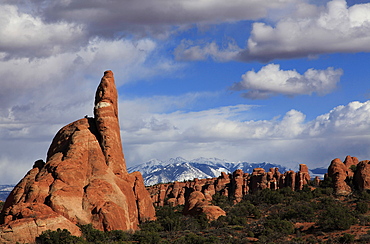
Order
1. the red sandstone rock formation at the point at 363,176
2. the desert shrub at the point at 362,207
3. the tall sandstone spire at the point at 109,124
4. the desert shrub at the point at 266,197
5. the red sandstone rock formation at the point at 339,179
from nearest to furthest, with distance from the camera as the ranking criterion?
the tall sandstone spire at the point at 109,124 < the desert shrub at the point at 362,207 < the red sandstone rock formation at the point at 363,176 < the red sandstone rock formation at the point at 339,179 < the desert shrub at the point at 266,197

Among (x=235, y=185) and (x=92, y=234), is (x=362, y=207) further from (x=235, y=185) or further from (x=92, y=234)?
(x=235, y=185)

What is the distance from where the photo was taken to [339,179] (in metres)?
117

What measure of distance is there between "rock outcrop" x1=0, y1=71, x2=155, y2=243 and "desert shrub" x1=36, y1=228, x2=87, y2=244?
101cm

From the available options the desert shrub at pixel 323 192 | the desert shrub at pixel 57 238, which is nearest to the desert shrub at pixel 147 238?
the desert shrub at pixel 57 238

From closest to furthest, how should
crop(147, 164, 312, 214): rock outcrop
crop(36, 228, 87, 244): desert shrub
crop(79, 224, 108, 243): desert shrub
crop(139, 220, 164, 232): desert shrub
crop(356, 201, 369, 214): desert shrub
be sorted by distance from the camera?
crop(36, 228, 87, 244): desert shrub → crop(79, 224, 108, 243): desert shrub → crop(139, 220, 164, 232): desert shrub → crop(356, 201, 369, 214): desert shrub → crop(147, 164, 312, 214): rock outcrop

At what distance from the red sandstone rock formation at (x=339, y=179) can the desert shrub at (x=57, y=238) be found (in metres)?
68.8

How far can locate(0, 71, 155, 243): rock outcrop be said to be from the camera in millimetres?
67312

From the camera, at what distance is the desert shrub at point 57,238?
62.7 metres

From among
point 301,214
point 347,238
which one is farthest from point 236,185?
point 347,238

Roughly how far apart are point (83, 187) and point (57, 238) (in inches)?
523

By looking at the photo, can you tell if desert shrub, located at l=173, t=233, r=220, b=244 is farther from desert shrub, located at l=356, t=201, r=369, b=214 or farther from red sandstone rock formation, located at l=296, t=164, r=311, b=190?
red sandstone rock formation, located at l=296, t=164, r=311, b=190

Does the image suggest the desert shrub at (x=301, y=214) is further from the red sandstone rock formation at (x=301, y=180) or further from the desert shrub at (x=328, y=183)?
the red sandstone rock formation at (x=301, y=180)

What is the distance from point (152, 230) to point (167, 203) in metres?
76.6

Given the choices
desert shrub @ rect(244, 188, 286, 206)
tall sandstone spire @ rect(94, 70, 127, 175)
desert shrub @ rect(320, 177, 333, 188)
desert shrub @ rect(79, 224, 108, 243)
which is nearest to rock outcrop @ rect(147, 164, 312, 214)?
desert shrub @ rect(320, 177, 333, 188)
